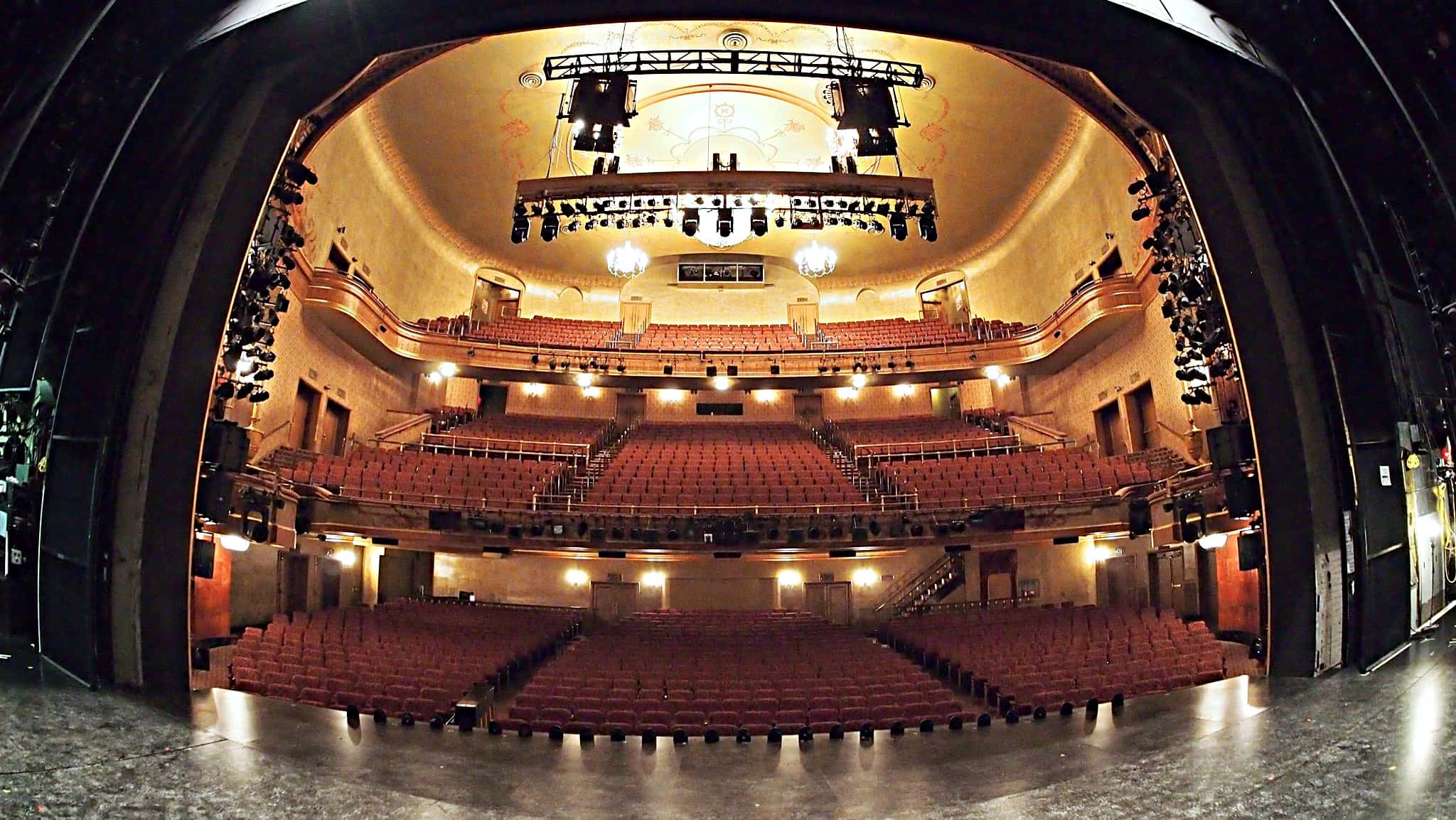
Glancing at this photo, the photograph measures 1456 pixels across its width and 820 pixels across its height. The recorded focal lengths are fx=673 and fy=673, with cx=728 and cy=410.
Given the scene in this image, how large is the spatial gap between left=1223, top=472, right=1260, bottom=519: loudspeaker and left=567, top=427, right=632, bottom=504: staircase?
10.9 meters

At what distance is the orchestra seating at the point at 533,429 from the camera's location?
17.7 m

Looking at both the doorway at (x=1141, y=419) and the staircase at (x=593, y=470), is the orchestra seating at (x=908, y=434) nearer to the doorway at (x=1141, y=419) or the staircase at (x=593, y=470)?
the doorway at (x=1141, y=419)

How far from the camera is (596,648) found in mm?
9570

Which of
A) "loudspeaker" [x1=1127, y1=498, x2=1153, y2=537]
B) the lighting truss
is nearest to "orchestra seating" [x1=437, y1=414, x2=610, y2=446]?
the lighting truss

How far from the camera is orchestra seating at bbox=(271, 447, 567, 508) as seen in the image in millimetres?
12375

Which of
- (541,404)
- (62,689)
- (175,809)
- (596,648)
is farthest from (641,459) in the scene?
(175,809)

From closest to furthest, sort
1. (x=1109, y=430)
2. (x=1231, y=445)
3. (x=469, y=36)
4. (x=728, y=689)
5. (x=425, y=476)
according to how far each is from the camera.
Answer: (x=469, y=36)
(x=1231, y=445)
(x=728, y=689)
(x=425, y=476)
(x=1109, y=430)

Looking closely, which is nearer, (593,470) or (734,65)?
(734,65)

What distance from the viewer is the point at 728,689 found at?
7.12 metres

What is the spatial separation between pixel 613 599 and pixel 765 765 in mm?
11914

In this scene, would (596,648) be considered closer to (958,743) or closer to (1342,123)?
(958,743)

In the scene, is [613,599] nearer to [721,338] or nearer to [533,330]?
[721,338]

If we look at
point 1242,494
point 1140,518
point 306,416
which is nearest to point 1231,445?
point 1242,494

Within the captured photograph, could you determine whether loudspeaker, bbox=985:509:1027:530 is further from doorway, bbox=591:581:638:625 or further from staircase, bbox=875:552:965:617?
doorway, bbox=591:581:638:625
